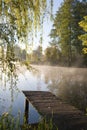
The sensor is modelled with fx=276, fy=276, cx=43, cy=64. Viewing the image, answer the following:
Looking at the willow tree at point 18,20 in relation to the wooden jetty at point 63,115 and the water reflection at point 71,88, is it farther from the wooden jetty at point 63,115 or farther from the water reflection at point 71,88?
the water reflection at point 71,88

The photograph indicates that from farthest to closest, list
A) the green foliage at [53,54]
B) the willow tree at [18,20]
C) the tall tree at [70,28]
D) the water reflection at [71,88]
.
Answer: the green foliage at [53,54]
the tall tree at [70,28]
the water reflection at [71,88]
the willow tree at [18,20]

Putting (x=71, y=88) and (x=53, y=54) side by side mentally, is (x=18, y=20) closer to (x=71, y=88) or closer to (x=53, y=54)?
(x=71, y=88)

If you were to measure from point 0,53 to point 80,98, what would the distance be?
13520mm

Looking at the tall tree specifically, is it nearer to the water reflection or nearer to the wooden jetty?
the water reflection

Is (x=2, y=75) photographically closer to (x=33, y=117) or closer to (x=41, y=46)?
(x=41, y=46)

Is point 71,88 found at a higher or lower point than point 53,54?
lower

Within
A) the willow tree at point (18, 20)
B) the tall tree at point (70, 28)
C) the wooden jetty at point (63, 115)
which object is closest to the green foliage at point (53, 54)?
the tall tree at point (70, 28)

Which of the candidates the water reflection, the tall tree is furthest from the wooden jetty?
the tall tree

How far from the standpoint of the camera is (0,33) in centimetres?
570

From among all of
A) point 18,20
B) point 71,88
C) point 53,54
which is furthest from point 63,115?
point 53,54

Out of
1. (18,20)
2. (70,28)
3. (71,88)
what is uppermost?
(70,28)

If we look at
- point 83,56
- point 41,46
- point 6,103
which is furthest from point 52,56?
point 41,46

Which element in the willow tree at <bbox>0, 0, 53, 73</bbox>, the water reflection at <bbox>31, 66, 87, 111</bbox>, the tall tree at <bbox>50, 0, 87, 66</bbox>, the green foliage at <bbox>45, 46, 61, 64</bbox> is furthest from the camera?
the green foliage at <bbox>45, 46, 61, 64</bbox>

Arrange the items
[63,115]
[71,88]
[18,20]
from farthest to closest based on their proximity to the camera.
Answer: [71,88] < [63,115] < [18,20]
